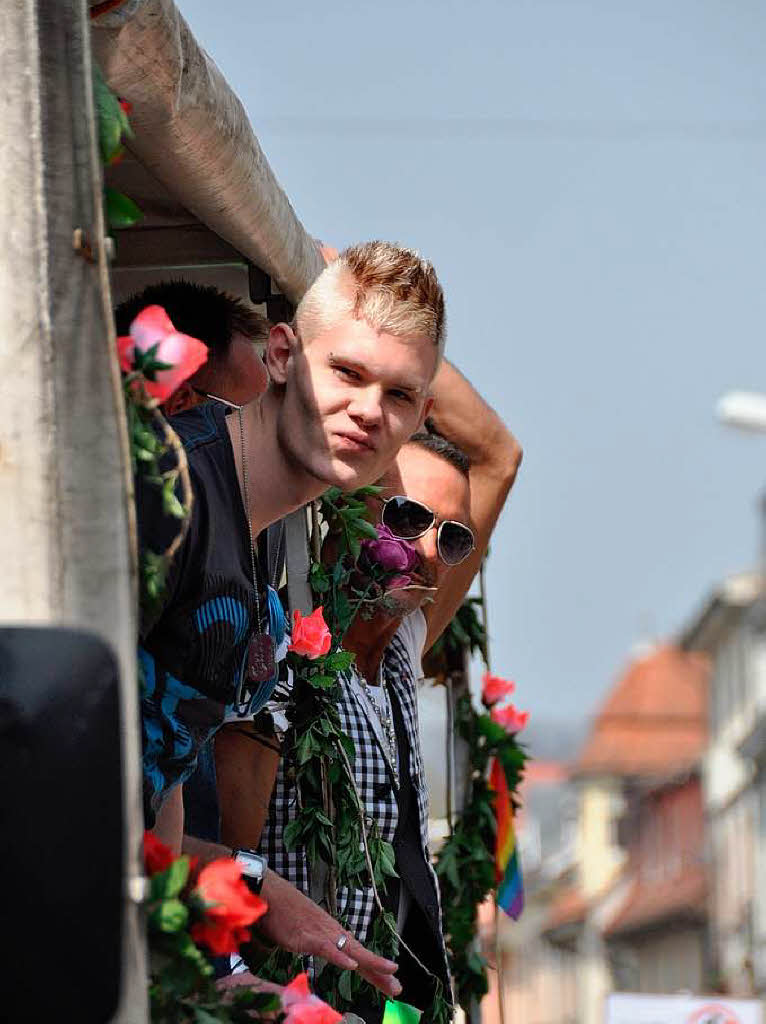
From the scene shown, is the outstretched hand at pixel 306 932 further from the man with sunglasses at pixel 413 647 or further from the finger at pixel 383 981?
the man with sunglasses at pixel 413 647

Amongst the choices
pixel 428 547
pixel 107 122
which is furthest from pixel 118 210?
pixel 428 547

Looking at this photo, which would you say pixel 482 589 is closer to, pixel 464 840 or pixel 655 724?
pixel 464 840

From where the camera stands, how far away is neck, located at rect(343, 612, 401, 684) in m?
5.26

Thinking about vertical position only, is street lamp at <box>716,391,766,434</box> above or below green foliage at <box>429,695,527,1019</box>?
above

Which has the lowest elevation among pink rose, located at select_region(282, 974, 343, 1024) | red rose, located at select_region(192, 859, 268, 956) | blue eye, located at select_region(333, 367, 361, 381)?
pink rose, located at select_region(282, 974, 343, 1024)

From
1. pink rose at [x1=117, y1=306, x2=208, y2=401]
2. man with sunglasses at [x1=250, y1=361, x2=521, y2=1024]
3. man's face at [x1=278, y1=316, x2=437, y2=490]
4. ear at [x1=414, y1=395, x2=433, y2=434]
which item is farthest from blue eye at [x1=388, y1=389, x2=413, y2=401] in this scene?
man with sunglasses at [x1=250, y1=361, x2=521, y2=1024]

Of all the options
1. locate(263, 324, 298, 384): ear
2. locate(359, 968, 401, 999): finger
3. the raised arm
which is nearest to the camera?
locate(263, 324, 298, 384): ear

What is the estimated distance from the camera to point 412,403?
380 cm

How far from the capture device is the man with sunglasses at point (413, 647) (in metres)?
4.88

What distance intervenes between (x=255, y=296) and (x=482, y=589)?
1.91 meters

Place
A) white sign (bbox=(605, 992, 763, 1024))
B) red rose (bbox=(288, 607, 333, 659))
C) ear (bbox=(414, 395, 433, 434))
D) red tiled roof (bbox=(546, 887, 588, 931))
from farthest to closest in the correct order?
red tiled roof (bbox=(546, 887, 588, 931)) → white sign (bbox=(605, 992, 763, 1024)) → red rose (bbox=(288, 607, 333, 659)) → ear (bbox=(414, 395, 433, 434))

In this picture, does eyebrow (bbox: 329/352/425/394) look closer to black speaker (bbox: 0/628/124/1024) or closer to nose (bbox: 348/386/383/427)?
nose (bbox: 348/386/383/427)

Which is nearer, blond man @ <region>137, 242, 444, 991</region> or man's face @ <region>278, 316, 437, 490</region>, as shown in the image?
blond man @ <region>137, 242, 444, 991</region>

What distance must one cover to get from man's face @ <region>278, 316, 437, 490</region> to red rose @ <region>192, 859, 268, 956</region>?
3.31ft
